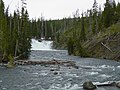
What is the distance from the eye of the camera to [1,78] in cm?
3550

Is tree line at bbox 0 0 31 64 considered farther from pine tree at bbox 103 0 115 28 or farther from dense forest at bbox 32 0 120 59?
pine tree at bbox 103 0 115 28

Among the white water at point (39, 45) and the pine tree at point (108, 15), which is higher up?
the pine tree at point (108, 15)

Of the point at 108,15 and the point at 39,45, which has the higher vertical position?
the point at 108,15

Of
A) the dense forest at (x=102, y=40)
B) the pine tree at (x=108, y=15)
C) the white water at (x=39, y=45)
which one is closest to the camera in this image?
the dense forest at (x=102, y=40)

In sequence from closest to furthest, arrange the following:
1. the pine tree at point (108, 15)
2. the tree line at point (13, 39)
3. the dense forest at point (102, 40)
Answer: the tree line at point (13, 39) → the dense forest at point (102, 40) → the pine tree at point (108, 15)

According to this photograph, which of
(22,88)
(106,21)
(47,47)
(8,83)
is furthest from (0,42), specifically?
(47,47)

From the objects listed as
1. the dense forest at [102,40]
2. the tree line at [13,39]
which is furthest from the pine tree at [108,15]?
the tree line at [13,39]

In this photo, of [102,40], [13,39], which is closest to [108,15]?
[102,40]

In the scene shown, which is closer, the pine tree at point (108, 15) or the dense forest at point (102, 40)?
the dense forest at point (102, 40)

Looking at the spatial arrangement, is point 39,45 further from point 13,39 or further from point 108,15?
point 13,39

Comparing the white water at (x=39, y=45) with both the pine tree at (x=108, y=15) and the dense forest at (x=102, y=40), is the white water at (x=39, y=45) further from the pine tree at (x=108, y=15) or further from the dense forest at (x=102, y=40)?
the pine tree at (x=108, y=15)

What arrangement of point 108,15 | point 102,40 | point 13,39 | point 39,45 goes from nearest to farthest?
point 13,39 → point 102,40 → point 108,15 → point 39,45

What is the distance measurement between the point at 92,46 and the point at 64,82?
155ft

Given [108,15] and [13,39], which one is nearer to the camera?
[13,39]
